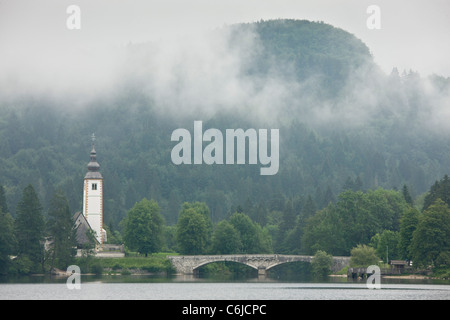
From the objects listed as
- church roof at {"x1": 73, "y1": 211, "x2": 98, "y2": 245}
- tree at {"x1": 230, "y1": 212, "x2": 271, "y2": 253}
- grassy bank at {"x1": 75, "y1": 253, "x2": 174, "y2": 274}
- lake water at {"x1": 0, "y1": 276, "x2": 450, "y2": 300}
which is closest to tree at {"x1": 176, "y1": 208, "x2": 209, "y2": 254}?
grassy bank at {"x1": 75, "y1": 253, "x2": 174, "y2": 274}

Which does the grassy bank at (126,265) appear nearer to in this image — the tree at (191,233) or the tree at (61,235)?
the tree at (61,235)

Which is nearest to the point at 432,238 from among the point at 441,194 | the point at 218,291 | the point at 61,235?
the point at 441,194

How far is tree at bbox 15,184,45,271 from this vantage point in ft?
413

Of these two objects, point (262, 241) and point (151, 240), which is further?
point (262, 241)

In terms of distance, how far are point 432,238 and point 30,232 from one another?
53.8 m

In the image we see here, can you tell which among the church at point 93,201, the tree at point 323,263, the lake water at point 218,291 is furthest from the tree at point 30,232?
the tree at point 323,263

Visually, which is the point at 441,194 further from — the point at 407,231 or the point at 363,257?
the point at 363,257

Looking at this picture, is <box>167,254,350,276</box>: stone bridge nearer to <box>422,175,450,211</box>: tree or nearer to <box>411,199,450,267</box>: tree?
<box>422,175,450,211</box>: tree

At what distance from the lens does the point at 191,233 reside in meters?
145

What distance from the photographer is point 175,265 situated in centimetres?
13900
